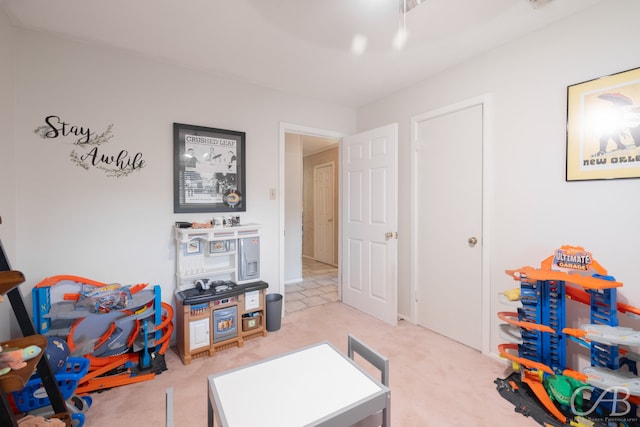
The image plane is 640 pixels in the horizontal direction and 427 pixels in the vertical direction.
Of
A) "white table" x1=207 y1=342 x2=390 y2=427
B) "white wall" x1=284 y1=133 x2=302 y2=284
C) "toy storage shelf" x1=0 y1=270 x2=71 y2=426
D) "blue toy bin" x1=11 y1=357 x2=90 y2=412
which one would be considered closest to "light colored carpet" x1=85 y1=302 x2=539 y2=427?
"white table" x1=207 y1=342 x2=390 y2=427

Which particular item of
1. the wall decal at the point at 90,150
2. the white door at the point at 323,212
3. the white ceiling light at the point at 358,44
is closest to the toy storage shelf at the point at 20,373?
the wall decal at the point at 90,150

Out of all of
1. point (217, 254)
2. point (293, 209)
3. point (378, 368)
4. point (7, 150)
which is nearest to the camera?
point (378, 368)

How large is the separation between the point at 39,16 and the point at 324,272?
4677 mm

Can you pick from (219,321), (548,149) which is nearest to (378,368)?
(219,321)

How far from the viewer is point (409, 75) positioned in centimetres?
276

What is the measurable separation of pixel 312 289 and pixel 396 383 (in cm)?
233

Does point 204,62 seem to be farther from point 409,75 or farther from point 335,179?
point 335,179

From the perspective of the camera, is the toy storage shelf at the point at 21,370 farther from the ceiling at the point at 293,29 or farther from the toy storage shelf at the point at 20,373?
the ceiling at the point at 293,29

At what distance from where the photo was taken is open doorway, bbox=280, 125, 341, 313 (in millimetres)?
3727

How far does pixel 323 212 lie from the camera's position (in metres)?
6.21

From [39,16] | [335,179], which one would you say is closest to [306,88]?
[39,16]

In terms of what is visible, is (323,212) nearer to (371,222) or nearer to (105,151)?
(371,222)

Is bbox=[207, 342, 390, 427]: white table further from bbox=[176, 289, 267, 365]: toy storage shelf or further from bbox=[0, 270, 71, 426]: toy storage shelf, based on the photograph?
bbox=[176, 289, 267, 365]: toy storage shelf

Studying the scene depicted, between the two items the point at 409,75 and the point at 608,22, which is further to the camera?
the point at 409,75
